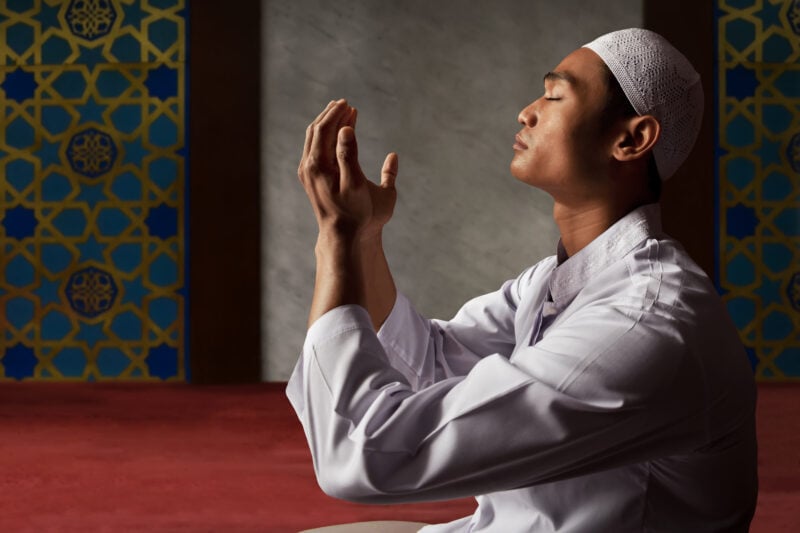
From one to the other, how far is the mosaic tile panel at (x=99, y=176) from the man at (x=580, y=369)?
3.77 meters

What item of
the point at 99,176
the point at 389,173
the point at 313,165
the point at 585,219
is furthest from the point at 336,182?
the point at 99,176

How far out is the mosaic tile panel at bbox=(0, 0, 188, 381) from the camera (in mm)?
4902

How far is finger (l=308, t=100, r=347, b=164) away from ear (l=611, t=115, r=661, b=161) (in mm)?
381

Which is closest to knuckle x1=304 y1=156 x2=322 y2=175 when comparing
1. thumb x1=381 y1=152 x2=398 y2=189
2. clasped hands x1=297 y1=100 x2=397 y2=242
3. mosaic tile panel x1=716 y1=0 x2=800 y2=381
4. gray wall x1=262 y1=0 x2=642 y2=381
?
clasped hands x1=297 y1=100 x2=397 y2=242

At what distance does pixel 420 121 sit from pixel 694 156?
140 cm

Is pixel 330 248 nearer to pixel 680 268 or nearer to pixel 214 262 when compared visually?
pixel 680 268

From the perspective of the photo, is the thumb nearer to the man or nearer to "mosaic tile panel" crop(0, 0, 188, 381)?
the man

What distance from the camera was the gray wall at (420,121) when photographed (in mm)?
4891

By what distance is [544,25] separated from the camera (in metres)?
4.84

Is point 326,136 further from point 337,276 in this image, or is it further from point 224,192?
point 224,192

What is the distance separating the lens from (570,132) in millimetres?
1294

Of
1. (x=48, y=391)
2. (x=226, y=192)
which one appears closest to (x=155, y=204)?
(x=226, y=192)

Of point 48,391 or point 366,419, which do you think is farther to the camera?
point 48,391

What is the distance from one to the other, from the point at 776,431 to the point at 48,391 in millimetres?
3335
